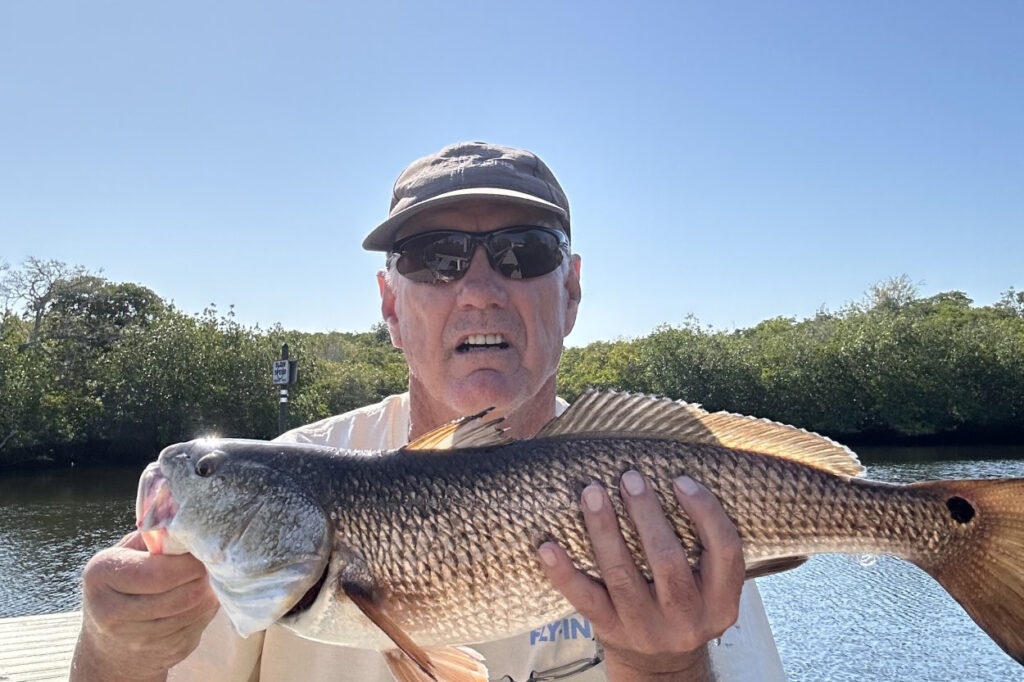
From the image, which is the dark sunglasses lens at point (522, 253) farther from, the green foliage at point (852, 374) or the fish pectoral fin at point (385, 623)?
the green foliage at point (852, 374)

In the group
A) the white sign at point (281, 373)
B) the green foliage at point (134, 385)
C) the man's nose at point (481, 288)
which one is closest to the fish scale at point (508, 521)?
the man's nose at point (481, 288)

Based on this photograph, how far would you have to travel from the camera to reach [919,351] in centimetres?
4556

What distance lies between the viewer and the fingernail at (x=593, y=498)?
1.98m

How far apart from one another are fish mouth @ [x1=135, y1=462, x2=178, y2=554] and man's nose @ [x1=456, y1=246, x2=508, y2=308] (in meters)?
1.29

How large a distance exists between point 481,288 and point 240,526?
4.29 ft

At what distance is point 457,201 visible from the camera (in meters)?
2.94

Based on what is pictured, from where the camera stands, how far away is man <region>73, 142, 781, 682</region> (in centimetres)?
199

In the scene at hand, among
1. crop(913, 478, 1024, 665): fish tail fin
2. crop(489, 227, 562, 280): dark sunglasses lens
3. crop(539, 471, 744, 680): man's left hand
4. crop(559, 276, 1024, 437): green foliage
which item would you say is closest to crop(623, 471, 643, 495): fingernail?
crop(539, 471, 744, 680): man's left hand

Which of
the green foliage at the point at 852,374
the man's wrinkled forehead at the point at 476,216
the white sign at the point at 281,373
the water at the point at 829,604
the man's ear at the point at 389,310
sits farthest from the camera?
the green foliage at the point at 852,374

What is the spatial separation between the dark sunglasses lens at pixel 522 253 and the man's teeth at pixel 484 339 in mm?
259

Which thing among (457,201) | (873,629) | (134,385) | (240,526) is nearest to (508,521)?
(240,526)

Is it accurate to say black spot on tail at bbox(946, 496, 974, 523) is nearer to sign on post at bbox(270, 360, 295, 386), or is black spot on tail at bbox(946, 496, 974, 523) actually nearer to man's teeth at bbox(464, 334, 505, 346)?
man's teeth at bbox(464, 334, 505, 346)

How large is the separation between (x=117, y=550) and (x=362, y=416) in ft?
4.58

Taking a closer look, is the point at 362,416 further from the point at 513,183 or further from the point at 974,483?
the point at 974,483
